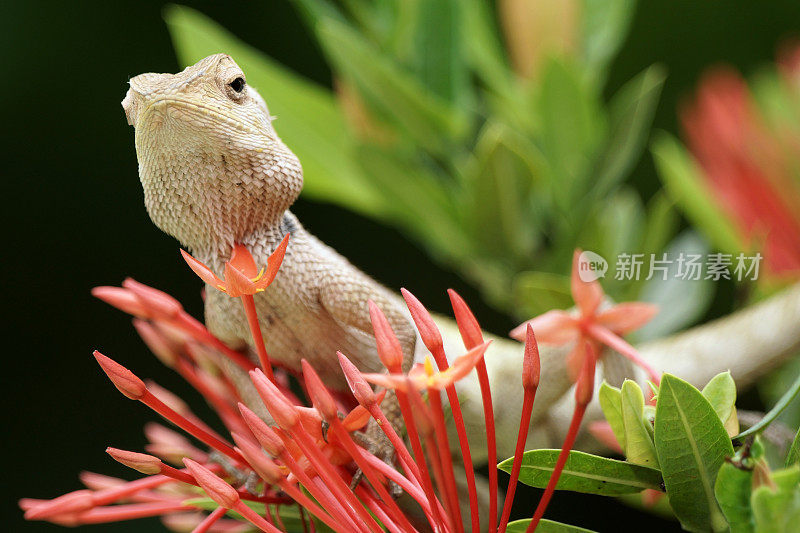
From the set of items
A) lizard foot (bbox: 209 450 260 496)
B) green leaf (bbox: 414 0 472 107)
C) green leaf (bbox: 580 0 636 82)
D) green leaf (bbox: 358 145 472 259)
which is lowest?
lizard foot (bbox: 209 450 260 496)

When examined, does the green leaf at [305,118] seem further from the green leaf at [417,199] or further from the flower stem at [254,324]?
the flower stem at [254,324]

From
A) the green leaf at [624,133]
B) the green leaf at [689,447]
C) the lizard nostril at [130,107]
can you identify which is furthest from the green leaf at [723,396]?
the green leaf at [624,133]

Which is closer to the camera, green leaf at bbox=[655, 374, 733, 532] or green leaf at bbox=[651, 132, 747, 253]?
green leaf at bbox=[655, 374, 733, 532]

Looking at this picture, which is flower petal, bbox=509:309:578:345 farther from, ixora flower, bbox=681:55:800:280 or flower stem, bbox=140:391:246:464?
ixora flower, bbox=681:55:800:280

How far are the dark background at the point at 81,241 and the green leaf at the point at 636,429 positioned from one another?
38 centimetres

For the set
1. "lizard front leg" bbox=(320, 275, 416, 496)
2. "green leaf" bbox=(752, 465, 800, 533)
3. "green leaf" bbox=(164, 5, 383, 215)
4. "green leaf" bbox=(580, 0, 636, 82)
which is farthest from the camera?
"green leaf" bbox=(580, 0, 636, 82)

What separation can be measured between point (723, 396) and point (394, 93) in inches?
14.0

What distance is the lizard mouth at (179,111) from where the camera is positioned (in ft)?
0.97

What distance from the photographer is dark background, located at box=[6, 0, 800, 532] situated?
788 mm

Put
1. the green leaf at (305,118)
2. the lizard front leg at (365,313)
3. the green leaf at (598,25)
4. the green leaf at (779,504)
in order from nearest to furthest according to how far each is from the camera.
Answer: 1. the green leaf at (779,504)
2. the lizard front leg at (365,313)
3. the green leaf at (305,118)
4. the green leaf at (598,25)

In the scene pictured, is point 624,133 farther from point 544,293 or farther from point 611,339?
point 611,339

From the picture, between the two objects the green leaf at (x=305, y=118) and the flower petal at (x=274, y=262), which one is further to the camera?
the green leaf at (x=305, y=118)

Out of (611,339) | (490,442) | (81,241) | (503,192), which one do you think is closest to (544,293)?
(503,192)

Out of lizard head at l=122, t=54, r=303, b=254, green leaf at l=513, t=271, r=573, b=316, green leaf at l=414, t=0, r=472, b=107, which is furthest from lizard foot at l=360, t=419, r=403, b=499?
green leaf at l=414, t=0, r=472, b=107
